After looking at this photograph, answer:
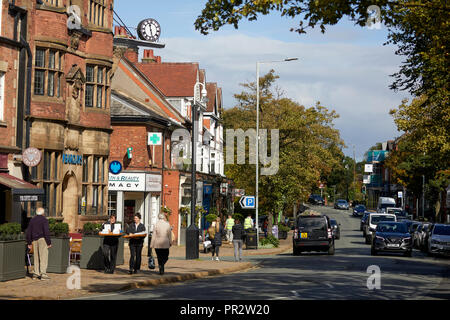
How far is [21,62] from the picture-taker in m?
26.5

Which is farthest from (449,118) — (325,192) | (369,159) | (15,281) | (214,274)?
(369,159)

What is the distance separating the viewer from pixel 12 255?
18.9 metres

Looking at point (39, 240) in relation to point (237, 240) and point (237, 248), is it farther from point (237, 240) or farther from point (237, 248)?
point (237, 240)

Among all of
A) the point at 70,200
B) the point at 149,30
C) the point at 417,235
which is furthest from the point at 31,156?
the point at 149,30

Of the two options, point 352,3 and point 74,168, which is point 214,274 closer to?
point 74,168

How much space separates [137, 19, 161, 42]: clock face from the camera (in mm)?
56000

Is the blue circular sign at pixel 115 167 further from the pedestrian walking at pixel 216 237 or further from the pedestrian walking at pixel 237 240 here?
the pedestrian walking at pixel 237 240

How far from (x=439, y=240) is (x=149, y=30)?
28257 mm

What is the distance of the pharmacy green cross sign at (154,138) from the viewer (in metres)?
40.6

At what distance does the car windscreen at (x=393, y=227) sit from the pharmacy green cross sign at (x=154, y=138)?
12479 mm

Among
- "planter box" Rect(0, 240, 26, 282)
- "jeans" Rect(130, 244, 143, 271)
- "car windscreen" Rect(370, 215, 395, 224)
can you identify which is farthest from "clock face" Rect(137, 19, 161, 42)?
"planter box" Rect(0, 240, 26, 282)

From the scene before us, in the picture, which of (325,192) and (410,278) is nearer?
(410,278)

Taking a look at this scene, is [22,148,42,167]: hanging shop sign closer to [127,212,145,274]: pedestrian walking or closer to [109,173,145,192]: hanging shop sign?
[127,212,145,274]: pedestrian walking

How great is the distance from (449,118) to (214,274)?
12.3 m
